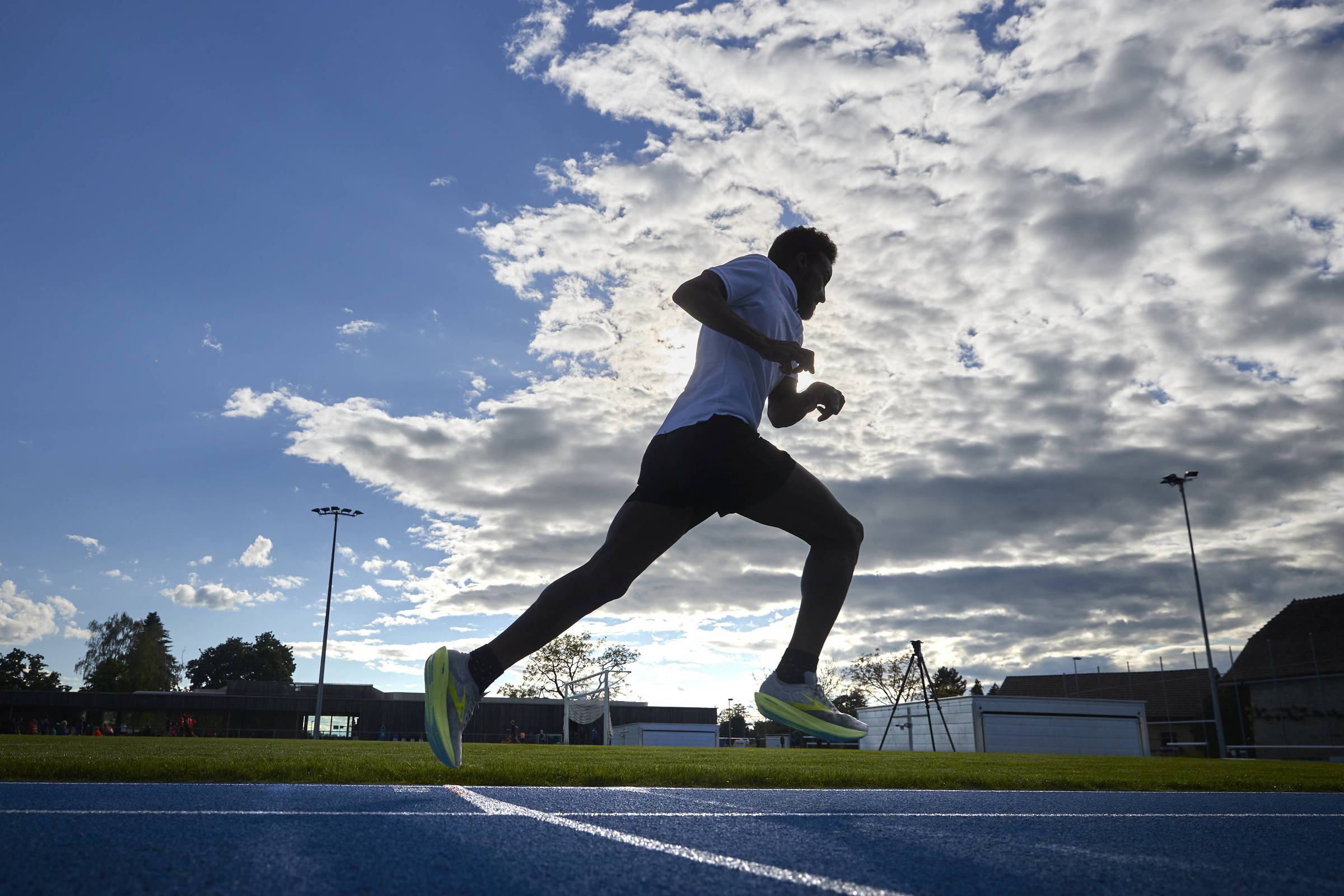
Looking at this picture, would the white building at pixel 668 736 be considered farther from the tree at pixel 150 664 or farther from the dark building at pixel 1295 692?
the tree at pixel 150 664

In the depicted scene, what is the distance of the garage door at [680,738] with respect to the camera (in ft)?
163

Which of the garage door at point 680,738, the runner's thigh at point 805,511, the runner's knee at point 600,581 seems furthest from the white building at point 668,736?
the runner's knee at point 600,581

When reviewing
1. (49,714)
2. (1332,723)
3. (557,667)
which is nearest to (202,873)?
(1332,723)

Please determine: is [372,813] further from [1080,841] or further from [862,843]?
[1080,841]

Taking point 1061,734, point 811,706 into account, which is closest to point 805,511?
point 811,706

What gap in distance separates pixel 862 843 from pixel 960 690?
10769cm

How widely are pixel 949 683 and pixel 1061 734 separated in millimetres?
73985

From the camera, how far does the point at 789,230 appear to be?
3459 millimetres

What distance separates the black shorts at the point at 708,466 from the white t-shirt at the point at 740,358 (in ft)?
0.17

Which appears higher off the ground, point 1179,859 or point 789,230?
point 789,230

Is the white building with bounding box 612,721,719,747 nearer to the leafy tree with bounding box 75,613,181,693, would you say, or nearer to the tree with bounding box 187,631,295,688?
the leafy tree with bounding box 75,613,181,693

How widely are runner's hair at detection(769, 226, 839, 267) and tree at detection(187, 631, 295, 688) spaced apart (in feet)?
397

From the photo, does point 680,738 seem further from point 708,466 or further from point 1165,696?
point 708,466

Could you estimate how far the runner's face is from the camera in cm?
341
